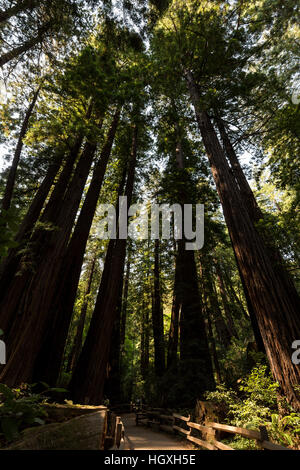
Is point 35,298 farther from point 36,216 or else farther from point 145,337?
point 145,337

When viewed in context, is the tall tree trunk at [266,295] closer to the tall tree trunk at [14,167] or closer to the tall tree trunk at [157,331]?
the tall tree trunk at [14,167]

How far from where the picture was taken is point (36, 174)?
1059 cm

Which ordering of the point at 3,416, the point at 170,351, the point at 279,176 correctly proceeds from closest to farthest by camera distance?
the point at 3,416, the point at 279,176, the point at 170,351

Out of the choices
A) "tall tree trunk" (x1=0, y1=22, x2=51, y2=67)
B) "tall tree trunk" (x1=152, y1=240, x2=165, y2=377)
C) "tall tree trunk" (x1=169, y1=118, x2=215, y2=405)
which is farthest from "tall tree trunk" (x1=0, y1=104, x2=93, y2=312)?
"tall tree trunk" (x1=152, y1=240, x2=165, y2=377)

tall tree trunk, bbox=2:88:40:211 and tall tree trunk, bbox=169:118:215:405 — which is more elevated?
tall tree trunk, bbox=2:88:40:211

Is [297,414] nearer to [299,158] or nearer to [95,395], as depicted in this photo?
[95,395]

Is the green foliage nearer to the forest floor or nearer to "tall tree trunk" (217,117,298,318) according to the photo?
"tall tree trunk" (217,117,298,318)

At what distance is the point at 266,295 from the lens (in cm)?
457

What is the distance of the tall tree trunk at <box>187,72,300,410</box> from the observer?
13.1ft

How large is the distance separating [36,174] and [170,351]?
11779 millimetres
